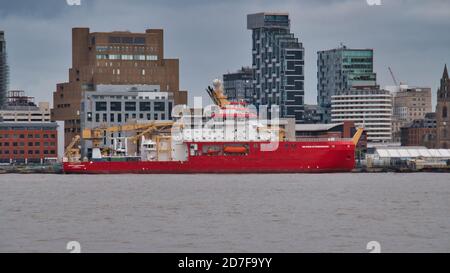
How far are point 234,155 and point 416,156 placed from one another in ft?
154

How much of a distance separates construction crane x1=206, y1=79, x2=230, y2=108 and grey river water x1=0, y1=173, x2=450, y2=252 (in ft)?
98.6

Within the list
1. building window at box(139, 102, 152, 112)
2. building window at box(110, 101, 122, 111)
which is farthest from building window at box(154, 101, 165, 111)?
building window at box(110, 101, 122, 111)

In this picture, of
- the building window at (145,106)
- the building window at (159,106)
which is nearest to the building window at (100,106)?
the building window at (145,106)

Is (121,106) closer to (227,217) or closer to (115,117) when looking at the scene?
(115,117)

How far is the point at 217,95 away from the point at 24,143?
200 ft

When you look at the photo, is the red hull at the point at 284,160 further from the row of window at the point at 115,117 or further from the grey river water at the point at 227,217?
the row of window at the point at 115,117

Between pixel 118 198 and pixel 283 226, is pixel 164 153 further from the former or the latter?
pixel 283 226

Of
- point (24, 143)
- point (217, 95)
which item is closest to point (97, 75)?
→ point (24, 143)

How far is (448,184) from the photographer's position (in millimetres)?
96812

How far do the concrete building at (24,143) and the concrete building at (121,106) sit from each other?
7.56 m

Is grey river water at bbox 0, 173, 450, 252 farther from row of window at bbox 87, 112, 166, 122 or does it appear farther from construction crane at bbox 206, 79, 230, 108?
row of window at bbox 87, 112, 166, 122

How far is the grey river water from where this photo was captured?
45.5 metres

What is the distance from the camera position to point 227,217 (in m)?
57.8
